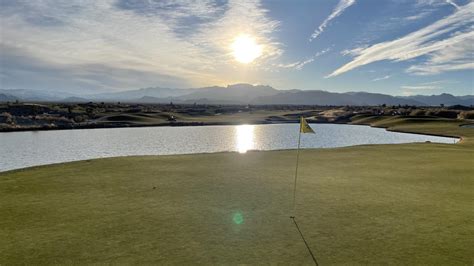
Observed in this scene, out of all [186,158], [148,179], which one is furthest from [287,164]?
[148,179]

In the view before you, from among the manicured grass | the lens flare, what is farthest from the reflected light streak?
the lens flare

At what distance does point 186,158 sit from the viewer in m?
29.5

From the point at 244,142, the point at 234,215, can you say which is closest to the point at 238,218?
the point at 234,215

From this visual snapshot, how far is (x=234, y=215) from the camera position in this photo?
1367 centimetres

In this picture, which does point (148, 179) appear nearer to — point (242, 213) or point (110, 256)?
point (242, 213)

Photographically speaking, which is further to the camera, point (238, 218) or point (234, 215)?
point (234, 215)

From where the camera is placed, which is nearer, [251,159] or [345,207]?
[345,207]

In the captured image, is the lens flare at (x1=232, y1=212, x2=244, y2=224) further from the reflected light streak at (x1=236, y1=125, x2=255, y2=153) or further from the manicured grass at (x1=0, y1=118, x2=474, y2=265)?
the reflected light streak at (x1=236, y1=125, x2=255, y2=153)

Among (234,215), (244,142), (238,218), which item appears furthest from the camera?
(244,142)

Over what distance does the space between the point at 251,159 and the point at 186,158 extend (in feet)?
18.4

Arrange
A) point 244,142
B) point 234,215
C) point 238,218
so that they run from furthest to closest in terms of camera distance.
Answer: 1. point 244,142
2. point 234,215
3. point 238,218

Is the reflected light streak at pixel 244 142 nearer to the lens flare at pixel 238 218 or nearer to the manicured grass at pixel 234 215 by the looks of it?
the manicured grass at pixel 234 215

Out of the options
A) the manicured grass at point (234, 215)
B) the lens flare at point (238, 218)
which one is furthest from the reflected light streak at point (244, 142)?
the lens flare at point (238, 218)

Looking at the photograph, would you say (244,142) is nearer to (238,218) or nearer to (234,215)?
(234,215)
